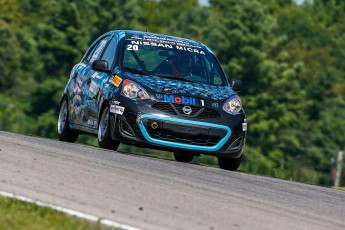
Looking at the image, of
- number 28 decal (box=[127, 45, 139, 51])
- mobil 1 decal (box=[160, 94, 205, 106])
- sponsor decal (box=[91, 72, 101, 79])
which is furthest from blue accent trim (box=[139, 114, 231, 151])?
number 28 decal (box=[127, 45, 139, 51])

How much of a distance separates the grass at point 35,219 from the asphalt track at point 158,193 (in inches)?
12.6

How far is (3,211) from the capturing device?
9414mm

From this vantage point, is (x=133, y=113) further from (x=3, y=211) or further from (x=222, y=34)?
(x=222, y=34)

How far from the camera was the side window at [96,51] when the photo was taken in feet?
58.3

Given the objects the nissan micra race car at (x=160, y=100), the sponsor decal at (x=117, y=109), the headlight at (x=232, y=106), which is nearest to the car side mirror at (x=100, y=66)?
the nissan micra race car at (x=160, y=100)

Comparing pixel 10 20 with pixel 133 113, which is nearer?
pixel 133 113

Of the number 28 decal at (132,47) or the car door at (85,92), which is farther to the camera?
the number 28 decal at (132,47)

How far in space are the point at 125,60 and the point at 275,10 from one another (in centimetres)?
17500

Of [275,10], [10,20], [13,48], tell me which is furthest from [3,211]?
[275,10]

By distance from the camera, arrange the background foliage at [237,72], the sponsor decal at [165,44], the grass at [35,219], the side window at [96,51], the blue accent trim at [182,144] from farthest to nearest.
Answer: the background foliage at [237,72] → the side window at [96,51] → the sponsor decal at [165,44] → the blue accent trim at [182,144] → the grass at [35,219]

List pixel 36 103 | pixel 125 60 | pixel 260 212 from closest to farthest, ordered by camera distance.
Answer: pixel 260 212 < pixel 125 60 < pixel 36 103

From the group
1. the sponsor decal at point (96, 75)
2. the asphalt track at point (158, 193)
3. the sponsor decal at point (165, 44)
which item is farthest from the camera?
the sponsor decal at point (165, 44)

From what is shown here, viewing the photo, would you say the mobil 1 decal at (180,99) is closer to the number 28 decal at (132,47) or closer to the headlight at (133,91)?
the headlight at (133,91)

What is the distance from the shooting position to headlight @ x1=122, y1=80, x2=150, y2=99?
15.4 meters
